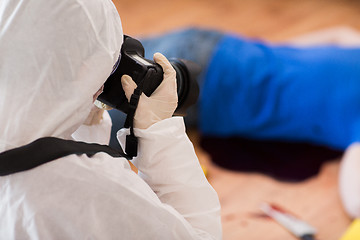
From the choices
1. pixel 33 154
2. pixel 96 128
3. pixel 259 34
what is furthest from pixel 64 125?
pixel 259 34

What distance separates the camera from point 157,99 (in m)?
0.66

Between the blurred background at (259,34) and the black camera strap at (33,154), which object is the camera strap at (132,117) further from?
the blurred background at (259,34)

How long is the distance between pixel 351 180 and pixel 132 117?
84 centimetres

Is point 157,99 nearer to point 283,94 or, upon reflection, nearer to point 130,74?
point 130,74

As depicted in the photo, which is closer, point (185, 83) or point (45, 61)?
point (45, 61)

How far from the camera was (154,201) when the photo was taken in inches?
23.8

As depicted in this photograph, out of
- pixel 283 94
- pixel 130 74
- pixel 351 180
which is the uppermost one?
pixel 130 74

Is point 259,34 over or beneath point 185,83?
beneath

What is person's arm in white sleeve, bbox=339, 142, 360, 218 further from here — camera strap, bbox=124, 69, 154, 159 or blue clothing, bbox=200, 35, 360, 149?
camera strap, bbox=124, 69, 154, 159

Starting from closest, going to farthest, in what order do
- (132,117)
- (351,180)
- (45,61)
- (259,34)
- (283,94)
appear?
(45,61) < (132,117) < (351,180) < (283,94) < (259,34)

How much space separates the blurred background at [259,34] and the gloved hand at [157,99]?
64 cm

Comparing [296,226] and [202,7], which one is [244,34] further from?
[296,226]

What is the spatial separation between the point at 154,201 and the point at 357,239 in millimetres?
693

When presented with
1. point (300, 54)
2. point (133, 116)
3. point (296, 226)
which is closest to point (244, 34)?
point (300, 54)
